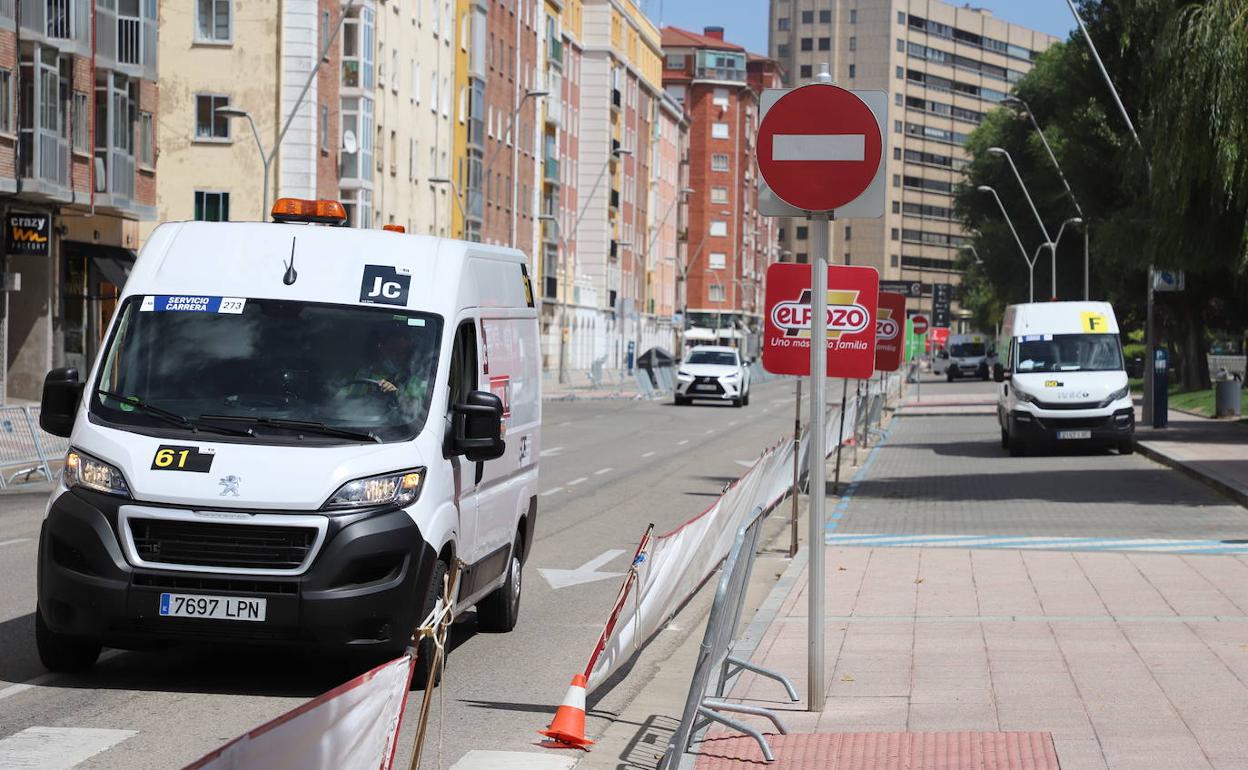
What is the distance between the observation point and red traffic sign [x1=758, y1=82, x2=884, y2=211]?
29.2 ft

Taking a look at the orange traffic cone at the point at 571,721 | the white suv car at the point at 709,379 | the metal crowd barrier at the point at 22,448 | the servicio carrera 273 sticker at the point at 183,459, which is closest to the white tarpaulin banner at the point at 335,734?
the orange traffic cone at the point at 571,721

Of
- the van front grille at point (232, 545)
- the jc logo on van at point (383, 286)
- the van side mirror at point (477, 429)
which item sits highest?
the jc logo on van at point (383, 286)

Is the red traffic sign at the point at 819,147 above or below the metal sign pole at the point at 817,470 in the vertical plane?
above

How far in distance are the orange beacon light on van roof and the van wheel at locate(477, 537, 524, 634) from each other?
224cm

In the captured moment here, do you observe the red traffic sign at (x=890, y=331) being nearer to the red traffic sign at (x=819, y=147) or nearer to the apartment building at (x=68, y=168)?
the apartment building at (x=68, y=168)

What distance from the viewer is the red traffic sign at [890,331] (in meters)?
29.9

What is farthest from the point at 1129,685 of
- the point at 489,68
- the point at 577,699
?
the point at 489,68

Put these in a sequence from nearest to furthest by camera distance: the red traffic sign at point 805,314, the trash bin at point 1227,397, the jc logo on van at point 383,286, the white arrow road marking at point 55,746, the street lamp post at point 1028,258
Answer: the white arrow road marking at point 55,746, the jc logo on van at point 383,286, the red traffic sign at point 805,314, the trash bin at point 1227,397, the street lamp post at point 1028,258

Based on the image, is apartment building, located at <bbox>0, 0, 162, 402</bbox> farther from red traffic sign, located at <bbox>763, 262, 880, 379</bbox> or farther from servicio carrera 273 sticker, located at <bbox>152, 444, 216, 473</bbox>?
servicio carrera 273 sticker, located at <bbox>152, 444, 216, 473</bbox>

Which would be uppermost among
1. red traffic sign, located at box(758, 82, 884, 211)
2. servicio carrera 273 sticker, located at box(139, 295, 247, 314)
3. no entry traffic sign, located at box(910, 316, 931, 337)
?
red traffic sign, located at box(758, 82, 884, 211)

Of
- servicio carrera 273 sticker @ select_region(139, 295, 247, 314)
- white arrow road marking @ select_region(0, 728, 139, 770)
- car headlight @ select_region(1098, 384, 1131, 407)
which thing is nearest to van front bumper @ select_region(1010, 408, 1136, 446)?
car headlight @ select_region(1098, 384, 1131, 407)

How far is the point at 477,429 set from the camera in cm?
994

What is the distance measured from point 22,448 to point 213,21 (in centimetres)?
3856

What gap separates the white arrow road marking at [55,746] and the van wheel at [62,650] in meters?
1.24
